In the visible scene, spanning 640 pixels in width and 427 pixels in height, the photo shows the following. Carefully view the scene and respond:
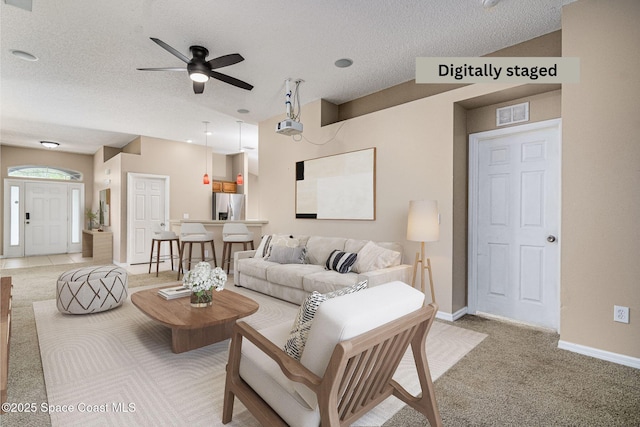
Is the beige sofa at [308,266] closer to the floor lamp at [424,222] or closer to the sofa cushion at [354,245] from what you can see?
the sofa cushion at [354,245]

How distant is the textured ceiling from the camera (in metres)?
2.69

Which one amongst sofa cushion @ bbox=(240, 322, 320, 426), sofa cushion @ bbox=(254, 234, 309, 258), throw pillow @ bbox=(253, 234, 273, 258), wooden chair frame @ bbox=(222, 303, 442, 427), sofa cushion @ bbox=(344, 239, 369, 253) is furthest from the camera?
throw pillow @ bbox=(253, 234, 273, 258)

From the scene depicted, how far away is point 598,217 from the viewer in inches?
97.3

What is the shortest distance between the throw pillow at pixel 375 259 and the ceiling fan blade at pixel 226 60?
2.43 m

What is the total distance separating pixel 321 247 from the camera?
426 centimetres

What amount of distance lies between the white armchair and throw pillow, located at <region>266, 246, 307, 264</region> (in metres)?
2.51

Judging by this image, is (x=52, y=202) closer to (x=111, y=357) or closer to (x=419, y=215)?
(x=111, y=357)

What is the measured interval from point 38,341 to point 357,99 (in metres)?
4.69

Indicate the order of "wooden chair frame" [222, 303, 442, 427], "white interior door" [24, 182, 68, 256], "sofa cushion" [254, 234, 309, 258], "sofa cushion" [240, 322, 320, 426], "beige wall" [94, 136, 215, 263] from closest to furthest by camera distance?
1. "wooden chair frame" [222, 303, 442, 427]
2. "sofa cushion" [240, 322, 320, 426]
3. "sofa cushion" [254, 234, 309, 258]
4. "beige wall" [94, 136, 215, 263]
5. "white interior door" [24, 182, 68, 256]

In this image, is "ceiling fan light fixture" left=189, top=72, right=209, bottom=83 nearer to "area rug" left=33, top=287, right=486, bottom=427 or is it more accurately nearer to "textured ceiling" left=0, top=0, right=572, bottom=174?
"textured ceiling" left=0, top=0, right=572, bottom=174

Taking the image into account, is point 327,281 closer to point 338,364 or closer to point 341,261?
point 341,261

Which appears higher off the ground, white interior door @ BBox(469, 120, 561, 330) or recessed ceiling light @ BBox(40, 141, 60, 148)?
recessed ceiling light @ BBox(40, 141, 60, 148)

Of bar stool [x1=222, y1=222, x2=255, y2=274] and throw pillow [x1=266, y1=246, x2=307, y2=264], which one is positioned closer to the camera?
throw pillow [x1=266, y1=246, x2=307, y2=264]

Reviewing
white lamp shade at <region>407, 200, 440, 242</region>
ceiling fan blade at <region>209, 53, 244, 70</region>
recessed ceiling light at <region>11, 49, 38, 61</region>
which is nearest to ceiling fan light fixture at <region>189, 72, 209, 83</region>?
ceiling fan blade at <region>209, 53, 244, 70</region>
